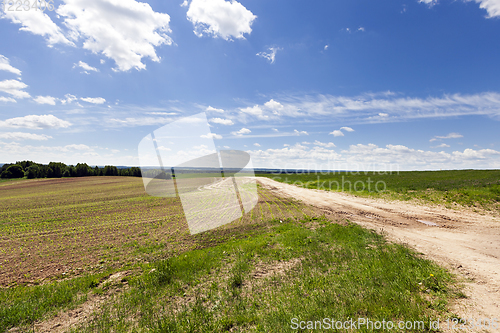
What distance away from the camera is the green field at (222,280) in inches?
219

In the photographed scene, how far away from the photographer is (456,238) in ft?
37.9

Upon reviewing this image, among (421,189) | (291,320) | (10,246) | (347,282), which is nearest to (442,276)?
(347,282)

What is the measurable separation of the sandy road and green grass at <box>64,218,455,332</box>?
0.67 metres

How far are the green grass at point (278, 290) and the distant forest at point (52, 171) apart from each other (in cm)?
11439

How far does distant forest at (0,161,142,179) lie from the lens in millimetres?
85894

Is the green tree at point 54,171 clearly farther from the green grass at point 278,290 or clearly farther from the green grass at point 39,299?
the green grass at point 278,290

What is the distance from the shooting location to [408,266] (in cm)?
783

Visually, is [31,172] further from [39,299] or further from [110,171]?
[39,299]

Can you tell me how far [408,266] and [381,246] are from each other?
250 centimetres

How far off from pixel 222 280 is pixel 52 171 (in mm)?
125531

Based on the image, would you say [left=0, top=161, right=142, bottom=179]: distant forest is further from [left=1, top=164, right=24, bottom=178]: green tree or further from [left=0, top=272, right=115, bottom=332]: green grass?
[left=0, top=272, right=115, bottom=332]: green grass

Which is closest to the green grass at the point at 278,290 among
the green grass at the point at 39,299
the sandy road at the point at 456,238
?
the sandy road at the point at 456,238

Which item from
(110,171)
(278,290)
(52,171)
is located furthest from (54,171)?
(278,290)

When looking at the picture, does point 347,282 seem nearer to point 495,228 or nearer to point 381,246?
point 381,246
